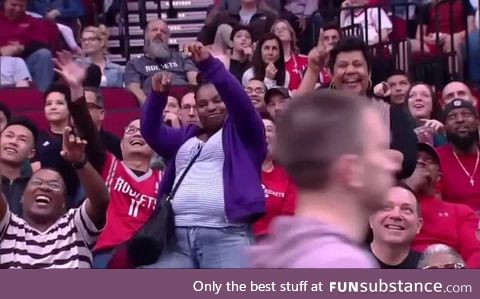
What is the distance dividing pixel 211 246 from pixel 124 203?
132 cm

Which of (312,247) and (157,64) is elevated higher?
(312,247)

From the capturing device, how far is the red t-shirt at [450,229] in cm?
705

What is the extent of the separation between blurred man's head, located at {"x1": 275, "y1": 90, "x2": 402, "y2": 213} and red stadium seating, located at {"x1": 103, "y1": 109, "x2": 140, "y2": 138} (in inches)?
295

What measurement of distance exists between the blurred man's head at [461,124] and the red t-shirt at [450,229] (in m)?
1.11

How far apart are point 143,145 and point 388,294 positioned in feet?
6.58

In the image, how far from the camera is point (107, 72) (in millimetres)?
11430

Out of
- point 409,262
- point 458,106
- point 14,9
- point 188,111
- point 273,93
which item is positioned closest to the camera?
point 409,262

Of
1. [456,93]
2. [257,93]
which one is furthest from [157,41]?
[456,93]

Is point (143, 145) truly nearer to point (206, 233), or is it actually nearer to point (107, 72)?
point (206, 233)

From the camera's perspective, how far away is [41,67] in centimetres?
1121

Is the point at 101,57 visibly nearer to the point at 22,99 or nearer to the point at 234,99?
the point at 22,99

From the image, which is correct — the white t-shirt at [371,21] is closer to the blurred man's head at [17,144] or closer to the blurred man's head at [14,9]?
the blurred man's head at [14,9]

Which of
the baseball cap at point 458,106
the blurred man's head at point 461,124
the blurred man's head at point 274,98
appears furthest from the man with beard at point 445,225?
the blurred man's head at point 274,98

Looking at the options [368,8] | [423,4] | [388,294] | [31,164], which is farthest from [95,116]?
[423,4]
